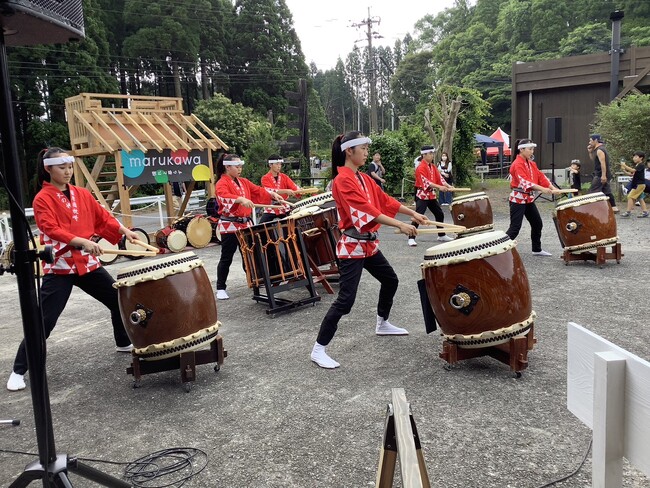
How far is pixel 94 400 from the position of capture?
346 centimetres

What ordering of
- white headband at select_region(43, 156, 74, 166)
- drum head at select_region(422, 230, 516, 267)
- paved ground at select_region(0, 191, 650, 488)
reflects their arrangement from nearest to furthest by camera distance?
paved ground at select_region(0, 191, 650, 488), drum head at select_region(422, 230, 516, 267), white headband at select_region(43, 156, 74, 166)

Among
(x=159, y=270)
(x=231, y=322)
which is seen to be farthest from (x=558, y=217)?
(x=159, y=270)

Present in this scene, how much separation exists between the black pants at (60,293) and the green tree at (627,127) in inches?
502

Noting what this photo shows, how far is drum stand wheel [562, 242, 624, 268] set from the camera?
21.0 ft

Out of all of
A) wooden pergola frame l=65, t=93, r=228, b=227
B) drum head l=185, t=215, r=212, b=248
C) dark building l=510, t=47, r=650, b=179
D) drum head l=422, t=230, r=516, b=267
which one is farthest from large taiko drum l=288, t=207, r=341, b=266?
dark building l=510, t=47, r=650, b=179

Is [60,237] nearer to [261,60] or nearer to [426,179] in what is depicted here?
[426,179]

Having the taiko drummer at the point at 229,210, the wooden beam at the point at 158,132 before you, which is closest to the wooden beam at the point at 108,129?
the wooden beam at the point at 158,132

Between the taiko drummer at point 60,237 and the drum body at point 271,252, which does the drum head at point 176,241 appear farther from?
the taiko drummer at point 60,237

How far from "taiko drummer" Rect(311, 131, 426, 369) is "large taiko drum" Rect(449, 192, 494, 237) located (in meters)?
4.27

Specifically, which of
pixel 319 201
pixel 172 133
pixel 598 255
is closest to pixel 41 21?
pixel 319 201

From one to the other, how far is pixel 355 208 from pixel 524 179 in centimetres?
393

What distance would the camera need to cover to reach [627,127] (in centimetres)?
1291

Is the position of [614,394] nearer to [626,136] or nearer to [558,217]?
[558,217]

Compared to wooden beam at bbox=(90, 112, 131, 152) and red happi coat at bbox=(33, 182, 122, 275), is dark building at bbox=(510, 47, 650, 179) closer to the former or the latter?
wooden beam at bbox=(90, 112, 131, 152)
